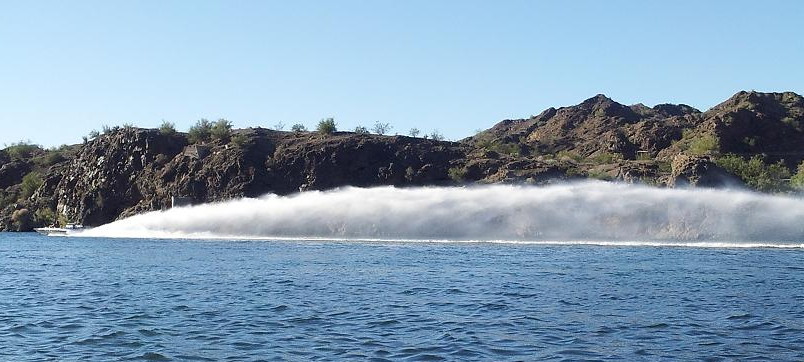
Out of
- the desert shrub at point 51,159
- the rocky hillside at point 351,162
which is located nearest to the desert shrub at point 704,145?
the rocky hillside at point 351,162

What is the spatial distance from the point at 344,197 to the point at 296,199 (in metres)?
4.99

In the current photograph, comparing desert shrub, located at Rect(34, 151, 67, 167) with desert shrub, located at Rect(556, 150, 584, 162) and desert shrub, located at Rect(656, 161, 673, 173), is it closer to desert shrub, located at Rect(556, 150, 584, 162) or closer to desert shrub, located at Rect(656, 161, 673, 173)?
desert shrub, located at Rect(556, 150, 584, 162)

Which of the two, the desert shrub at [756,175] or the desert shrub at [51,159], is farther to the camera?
the desert shrub at [51,159]

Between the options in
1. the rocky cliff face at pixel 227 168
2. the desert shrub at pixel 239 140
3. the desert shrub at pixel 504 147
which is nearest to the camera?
the rocky cliff face at pixel 227 168

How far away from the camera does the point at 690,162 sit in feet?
262

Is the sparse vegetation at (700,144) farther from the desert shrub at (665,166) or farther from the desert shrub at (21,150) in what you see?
the desert shrub at (21,150)

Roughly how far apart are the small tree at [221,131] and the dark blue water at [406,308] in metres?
67.7

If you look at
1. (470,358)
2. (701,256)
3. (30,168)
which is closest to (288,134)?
(30,168)

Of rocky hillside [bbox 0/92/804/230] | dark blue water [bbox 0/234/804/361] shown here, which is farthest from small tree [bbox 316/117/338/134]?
dark blue water [bbox 0/234/804/361]

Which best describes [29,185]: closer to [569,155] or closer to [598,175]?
[569,155]

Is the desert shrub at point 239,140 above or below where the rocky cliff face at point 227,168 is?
above

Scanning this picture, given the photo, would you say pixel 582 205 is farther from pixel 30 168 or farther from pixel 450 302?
pixel 30 168

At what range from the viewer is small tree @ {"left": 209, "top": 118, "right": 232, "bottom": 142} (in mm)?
117875

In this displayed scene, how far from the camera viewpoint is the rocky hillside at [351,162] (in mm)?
100000
